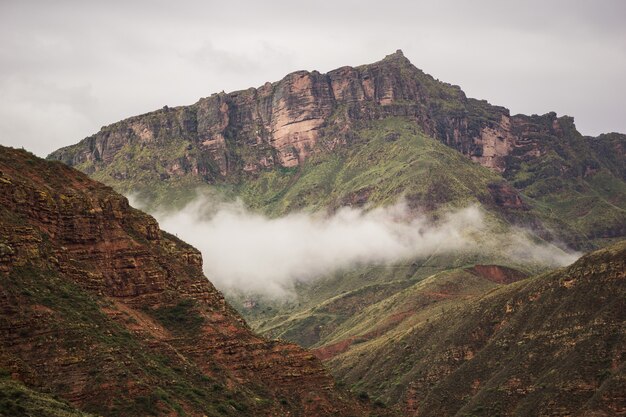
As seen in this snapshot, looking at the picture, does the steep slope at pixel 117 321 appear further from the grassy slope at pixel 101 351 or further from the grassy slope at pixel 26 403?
the grassy slope at pixel 26 403

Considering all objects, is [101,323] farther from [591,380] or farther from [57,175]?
[591,380]

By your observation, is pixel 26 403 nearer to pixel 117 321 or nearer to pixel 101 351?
pixel 101 351

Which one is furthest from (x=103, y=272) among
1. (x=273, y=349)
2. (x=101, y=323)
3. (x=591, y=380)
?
(x=591, y=380)

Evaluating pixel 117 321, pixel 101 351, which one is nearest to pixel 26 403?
pixel 101 351

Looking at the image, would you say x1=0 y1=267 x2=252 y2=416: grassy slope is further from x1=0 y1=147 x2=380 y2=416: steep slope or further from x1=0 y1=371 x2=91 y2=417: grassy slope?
x1=0 y1=371 x2=91 y2=417: grassy slope

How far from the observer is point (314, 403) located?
5837 inches

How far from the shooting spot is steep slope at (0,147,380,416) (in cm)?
11356

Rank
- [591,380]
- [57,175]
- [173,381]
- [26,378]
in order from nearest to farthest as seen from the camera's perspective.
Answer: [26,378] → [173,381] → [57,175] → [591,380]

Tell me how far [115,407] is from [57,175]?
47821 mm

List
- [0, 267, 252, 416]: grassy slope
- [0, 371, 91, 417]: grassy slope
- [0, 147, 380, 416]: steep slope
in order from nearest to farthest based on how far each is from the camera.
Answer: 1. [0, 371, 91, 417]: grassy slope
2. [0, 147, 380, 416]: steep slope
3. [0, 267, 252, 416]: grassy slope

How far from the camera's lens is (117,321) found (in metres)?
131

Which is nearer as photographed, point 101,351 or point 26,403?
point 26,403

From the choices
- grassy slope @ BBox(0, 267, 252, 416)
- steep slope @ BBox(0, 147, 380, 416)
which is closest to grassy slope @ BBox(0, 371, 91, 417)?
steep slope @ BBox(0, 147, 380, 416)

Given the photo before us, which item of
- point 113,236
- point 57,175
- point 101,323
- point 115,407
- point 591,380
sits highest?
point 57,175
